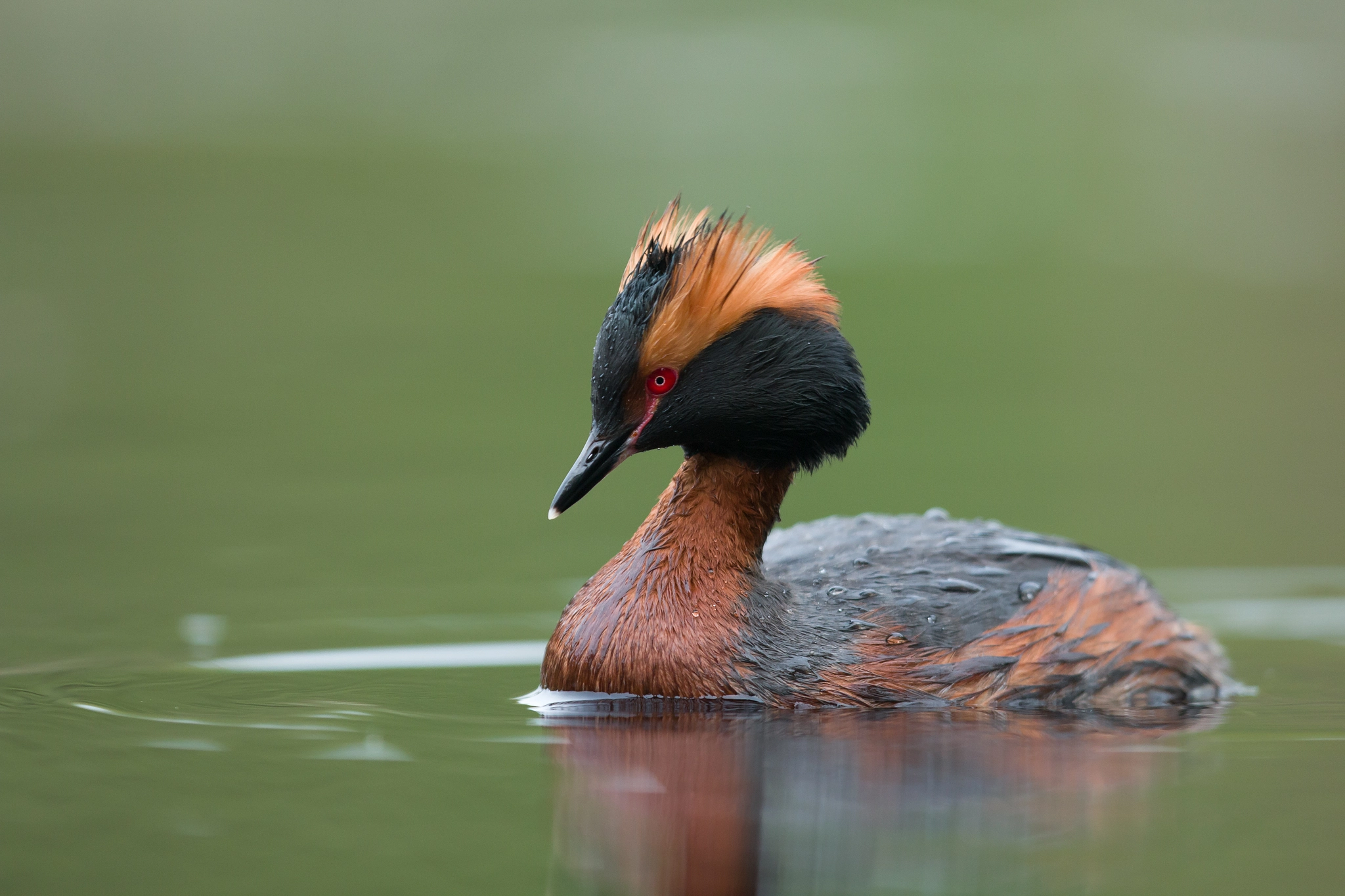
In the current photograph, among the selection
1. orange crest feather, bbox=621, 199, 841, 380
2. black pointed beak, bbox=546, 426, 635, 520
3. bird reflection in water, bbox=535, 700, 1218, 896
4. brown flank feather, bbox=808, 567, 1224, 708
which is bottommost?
bird reflection in water, bbox=535, 700, 1218, 896

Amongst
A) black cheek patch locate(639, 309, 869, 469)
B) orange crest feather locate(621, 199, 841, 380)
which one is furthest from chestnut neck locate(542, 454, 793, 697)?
orange crest feather locate(621, 199, 841, 380)

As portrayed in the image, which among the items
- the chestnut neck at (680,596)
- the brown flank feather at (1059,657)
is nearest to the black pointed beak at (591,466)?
the chestnut neck at (680,596)

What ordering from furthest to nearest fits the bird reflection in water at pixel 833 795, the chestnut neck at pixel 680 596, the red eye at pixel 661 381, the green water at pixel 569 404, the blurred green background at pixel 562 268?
the blurred green background at pixel 562 268 < the red eye at pixel 661 381 < the chestnut neck at pixel 680 596 < the green water at pixel 569 404 < the bird reflection in water at pixel 833 795

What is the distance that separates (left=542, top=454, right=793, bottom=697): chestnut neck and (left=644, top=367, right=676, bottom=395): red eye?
50cm

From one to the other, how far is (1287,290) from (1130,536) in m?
9.75

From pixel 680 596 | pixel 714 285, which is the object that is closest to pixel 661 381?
pixel 714 285

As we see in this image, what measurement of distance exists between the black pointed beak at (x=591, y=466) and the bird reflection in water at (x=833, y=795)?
81 cm

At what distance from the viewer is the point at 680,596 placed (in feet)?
23.9

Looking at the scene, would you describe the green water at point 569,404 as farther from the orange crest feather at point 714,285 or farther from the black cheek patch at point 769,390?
the orange crest feather at point 714,285

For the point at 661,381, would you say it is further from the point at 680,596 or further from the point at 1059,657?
the point at 1059,657

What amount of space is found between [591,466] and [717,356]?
665mm

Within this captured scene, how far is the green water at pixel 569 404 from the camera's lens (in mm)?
5508

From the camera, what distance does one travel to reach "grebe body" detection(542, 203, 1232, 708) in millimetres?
7172

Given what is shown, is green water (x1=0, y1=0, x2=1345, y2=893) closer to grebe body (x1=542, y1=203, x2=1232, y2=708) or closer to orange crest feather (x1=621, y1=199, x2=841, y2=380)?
grebe body (x1=542, y1=203, x2=1232, y2=708)
